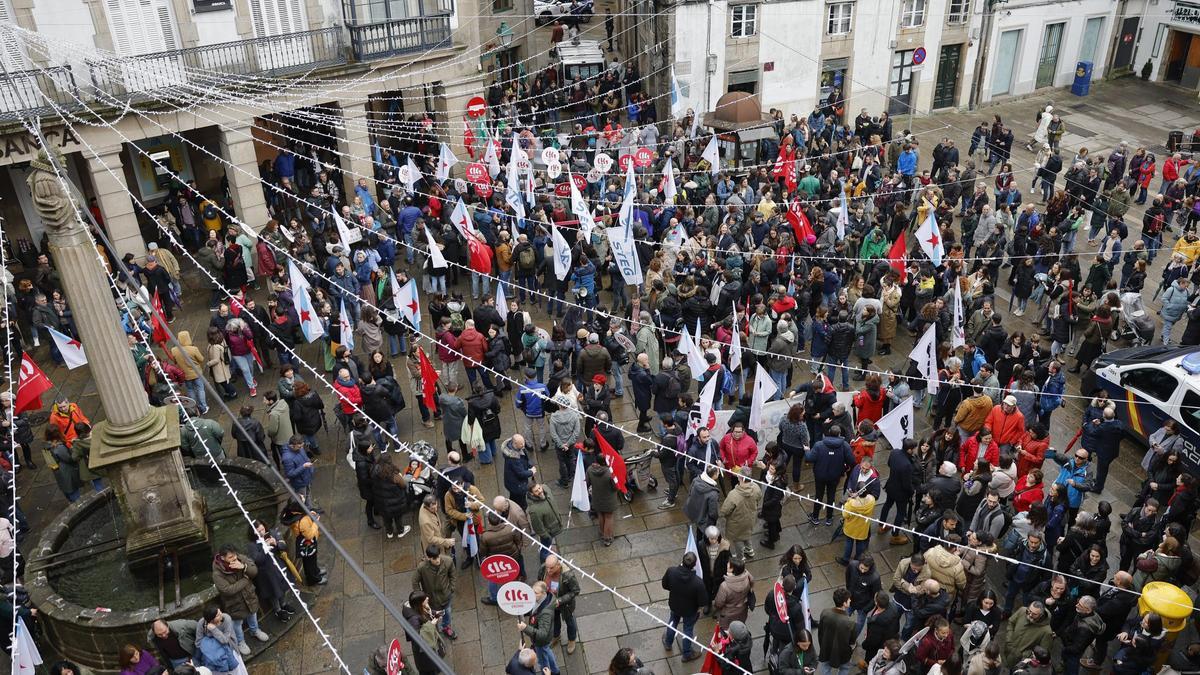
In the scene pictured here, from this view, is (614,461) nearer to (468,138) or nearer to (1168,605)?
(1168,605)

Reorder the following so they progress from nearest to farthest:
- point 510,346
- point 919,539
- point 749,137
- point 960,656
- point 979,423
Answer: point 960,656 → point 919,539 → point 979,423 → point 510,346 → point 749,137

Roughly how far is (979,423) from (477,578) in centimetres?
742

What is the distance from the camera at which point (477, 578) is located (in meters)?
12.5

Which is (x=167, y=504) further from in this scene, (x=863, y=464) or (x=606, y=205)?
(x=606, y=205)

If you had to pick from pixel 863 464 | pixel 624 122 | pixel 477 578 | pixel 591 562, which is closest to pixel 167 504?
pixel 477 578

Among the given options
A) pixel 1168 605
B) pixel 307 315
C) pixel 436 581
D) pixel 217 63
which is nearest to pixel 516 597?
pixel 436 581

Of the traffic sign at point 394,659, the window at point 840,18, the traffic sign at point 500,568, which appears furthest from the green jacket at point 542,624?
the window at point 840,18

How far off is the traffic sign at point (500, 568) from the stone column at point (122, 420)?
13.9ft

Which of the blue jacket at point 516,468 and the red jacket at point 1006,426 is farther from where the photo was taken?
the red jacket at point 1006,426

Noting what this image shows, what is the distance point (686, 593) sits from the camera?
34.7ft

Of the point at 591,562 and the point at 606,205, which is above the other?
the point at 606,205

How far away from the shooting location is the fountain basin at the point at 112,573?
11.1 meters

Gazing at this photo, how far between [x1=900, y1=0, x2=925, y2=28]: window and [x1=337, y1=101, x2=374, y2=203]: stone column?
18.1 metres

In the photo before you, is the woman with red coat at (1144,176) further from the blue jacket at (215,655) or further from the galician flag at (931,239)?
the blue jacket at (215,655)
